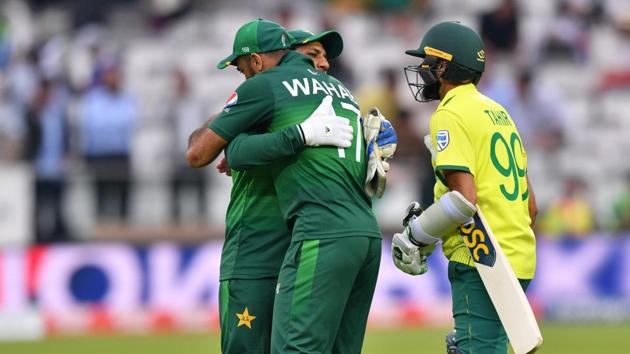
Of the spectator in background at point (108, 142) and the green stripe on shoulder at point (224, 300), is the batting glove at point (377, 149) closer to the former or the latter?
the green stripe on shoulder at point (224, 300)

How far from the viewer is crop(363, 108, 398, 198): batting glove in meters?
5.87

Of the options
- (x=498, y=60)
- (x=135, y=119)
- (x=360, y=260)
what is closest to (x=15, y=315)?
(x=135, y=119)

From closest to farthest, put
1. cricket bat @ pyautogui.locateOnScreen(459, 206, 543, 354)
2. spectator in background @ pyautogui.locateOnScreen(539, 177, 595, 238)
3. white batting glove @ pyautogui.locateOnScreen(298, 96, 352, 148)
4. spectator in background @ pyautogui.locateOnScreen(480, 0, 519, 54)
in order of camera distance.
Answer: cricket bat @ pyautogui.locateOnScreen(459, 206, 543, 354) → white batting glove @ pyautogui.locateOnScreen(298, 96, 352, 148) → spectator in background @ pyautogui.locateOnScreen(539, 177, 595, 238) → spectator in background @ pyautogui.locateOnScreen(480, 0, 519, 54)

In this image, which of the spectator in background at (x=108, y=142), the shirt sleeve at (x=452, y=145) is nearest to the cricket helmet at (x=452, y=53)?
the shirt sleeve at (x=452, y=145)

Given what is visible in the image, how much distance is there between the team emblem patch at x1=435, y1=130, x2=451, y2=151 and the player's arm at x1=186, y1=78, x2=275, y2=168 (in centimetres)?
84

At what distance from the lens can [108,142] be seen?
53.4 feet

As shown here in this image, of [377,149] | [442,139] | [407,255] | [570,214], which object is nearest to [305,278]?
[407,255]

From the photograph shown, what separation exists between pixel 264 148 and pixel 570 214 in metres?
11.9

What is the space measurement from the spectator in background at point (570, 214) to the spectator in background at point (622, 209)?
21.5 inches

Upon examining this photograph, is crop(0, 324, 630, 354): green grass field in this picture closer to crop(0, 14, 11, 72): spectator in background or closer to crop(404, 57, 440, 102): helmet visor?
crop(0, 14, 11, 72): spectator in background

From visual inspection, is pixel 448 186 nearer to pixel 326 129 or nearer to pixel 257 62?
pixel 326 129

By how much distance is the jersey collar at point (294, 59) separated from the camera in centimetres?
608

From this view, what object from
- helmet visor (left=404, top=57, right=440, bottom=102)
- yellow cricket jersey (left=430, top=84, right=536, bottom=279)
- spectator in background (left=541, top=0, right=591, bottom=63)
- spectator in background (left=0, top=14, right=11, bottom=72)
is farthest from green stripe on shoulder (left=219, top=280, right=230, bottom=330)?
spectator in background (left=541, top=0, right=591, bottom=63)

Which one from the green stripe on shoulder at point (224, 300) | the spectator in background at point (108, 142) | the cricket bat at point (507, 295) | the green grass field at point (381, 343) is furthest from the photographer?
the spectator in background at point (108, 142)
